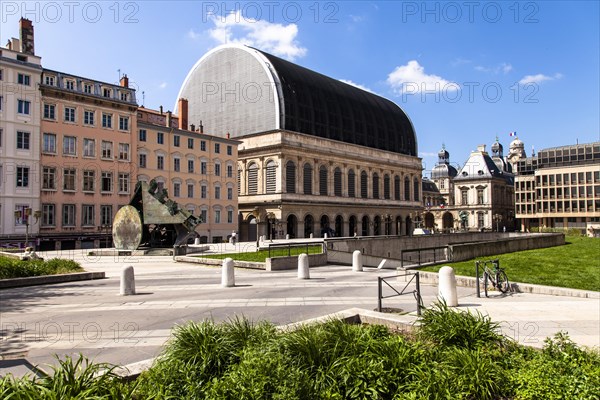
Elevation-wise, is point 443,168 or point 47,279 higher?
point 443,168

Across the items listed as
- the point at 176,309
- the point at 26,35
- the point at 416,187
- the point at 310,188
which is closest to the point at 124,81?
the point at 26,35

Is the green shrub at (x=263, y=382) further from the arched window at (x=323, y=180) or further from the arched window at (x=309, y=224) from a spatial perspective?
the arched window at (x=323, y=180)

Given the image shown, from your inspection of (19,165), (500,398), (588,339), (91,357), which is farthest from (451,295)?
(19,165)

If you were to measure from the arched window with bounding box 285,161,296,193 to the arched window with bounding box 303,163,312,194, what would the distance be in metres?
2.90

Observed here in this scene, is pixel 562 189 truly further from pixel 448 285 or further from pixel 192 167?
pixel 448 285

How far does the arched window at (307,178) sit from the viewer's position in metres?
72.9

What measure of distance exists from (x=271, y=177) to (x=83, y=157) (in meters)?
29.1

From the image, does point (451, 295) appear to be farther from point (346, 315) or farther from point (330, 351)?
point (330, 351)

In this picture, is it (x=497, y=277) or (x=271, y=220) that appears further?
(x=271, y=220)

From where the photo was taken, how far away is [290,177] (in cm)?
7019

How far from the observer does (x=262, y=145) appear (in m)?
71.4

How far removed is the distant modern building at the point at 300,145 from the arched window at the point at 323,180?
0.18m

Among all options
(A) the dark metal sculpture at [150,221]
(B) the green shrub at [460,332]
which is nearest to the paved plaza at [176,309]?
(B) the green shrub at [460,332]

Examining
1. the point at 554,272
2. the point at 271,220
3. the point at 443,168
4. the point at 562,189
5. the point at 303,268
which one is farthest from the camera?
the point at 443,168
